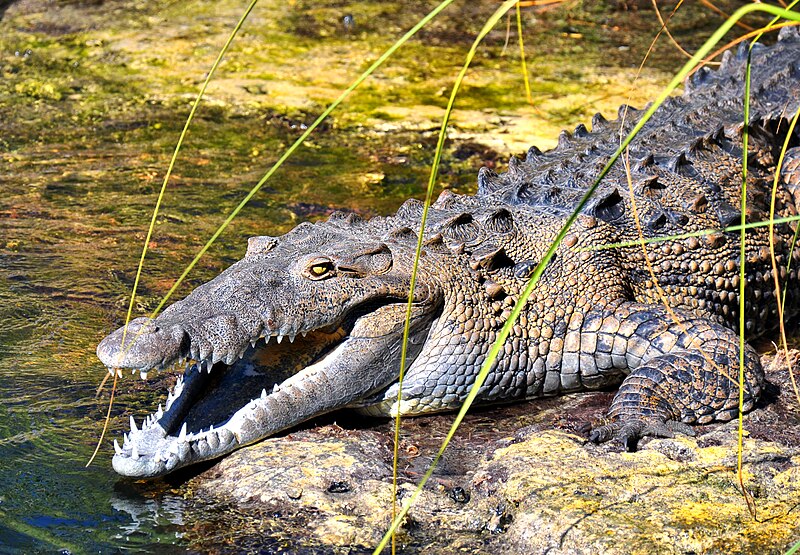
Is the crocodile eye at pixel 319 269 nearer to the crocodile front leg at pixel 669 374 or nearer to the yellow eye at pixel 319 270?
the yellow eye at pixel 319 270

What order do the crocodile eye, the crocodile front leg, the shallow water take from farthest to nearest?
the crocodile eye → the crocodile front leg → the shallow water

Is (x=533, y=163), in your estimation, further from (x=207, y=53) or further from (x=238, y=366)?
(x=207, y=53)

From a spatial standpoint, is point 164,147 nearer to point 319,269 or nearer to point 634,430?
point 319,269

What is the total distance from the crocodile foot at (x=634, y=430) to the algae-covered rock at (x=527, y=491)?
61mm

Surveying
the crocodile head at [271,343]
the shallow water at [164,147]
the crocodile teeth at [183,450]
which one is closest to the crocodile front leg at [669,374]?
the crocodile head at [271,343]

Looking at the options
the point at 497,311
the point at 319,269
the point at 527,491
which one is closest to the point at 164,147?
the point at 319,269

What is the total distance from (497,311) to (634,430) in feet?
2.83

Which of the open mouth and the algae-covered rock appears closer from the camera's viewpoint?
the algae-covered rock

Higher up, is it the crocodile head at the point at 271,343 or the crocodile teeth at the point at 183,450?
the crocodile head at the point at 271,343

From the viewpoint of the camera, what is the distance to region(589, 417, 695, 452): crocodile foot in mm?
3826

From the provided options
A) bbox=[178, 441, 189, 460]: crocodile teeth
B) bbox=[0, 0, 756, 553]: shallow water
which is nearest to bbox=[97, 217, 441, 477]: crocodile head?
bbox=[178, 441, 189, 460]: crocodile teeth

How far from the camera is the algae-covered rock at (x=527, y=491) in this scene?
126 inches

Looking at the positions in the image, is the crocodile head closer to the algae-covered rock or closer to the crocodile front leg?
the algae-covered rock

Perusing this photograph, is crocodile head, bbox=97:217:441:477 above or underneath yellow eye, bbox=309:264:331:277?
underneath
